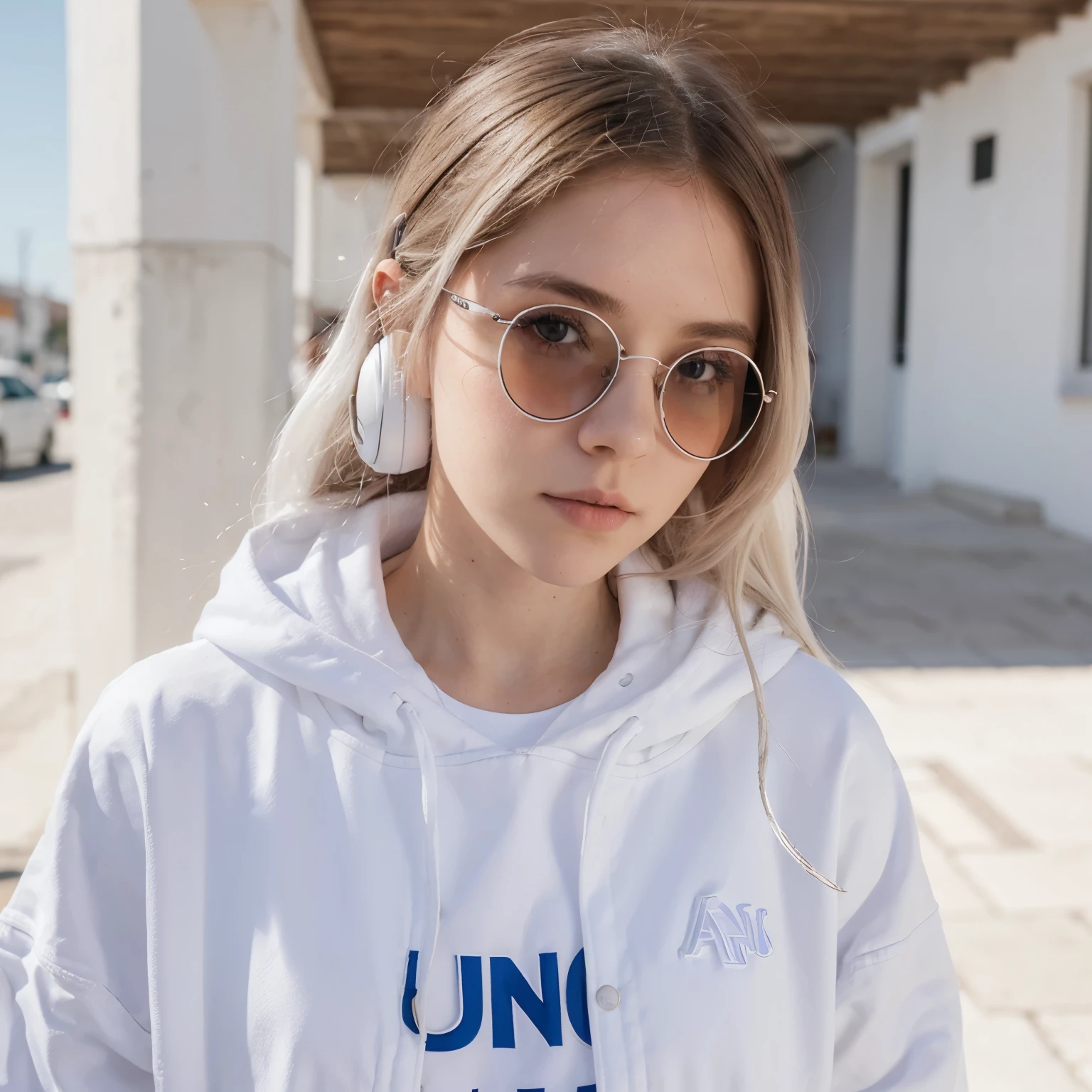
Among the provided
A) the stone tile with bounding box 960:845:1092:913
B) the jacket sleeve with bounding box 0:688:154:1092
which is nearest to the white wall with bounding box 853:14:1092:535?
the stone tile with bounding box 960:845:1092:913

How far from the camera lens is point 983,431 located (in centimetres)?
1037

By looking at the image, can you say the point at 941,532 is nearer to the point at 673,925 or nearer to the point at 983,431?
the point at 983,431

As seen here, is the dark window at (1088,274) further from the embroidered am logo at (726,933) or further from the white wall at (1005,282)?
the embroidered am logo at (726,933)

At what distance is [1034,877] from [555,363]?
9.17ft

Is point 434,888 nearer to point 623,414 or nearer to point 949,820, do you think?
point 623,414

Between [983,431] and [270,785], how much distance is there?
10240mm

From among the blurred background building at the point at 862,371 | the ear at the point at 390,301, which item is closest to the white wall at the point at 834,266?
the blurred background building at the point at 862,371

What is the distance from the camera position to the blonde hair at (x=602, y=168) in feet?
3.84

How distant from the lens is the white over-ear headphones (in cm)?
132

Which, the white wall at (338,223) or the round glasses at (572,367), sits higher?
the white wall at (338,223)

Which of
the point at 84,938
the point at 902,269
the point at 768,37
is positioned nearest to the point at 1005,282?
the point at 768,37

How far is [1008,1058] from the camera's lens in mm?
2480

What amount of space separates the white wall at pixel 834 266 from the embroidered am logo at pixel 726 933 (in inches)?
523

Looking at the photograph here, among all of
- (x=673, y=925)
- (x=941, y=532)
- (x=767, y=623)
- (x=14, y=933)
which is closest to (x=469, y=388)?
(x=767, y=623)
